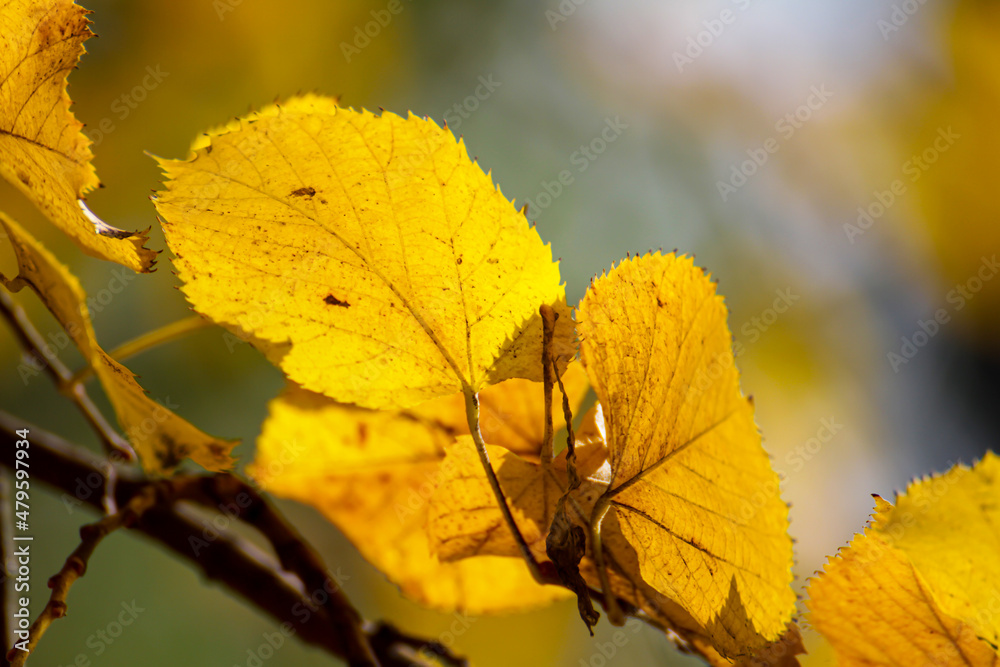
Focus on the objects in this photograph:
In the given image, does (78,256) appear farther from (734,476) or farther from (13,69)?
(734,476)

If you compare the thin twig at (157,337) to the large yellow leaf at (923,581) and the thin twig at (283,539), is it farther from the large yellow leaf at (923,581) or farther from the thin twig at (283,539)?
the large yellow leaf at (923,581)

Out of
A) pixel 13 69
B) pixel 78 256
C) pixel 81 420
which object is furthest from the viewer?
pixel 81 420

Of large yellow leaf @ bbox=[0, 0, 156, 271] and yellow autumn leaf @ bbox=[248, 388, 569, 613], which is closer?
large yellow leaf @ bbox=[0, 0, 156, 271]

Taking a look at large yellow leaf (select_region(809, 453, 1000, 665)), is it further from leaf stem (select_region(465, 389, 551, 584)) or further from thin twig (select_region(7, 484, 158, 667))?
thin twig (select_region(7, 484, 158, 667))

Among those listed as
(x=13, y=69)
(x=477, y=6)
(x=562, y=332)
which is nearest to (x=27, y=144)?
(x=13, y=69)

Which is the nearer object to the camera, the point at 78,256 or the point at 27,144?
the point at 27,144

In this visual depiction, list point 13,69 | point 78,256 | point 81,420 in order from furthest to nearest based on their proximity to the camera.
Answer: point 81,420
point 78,256
point 13,69

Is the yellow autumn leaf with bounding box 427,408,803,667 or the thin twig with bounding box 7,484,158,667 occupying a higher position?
the yellow autumn leaf with bounding box 427,408,803,667

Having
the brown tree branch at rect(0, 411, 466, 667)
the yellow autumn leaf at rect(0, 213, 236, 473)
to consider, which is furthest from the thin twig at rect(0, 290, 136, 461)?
the yellow autumn leaf at rect(0, 213, 236, 473)
